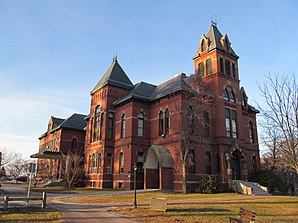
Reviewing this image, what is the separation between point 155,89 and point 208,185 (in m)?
16.7

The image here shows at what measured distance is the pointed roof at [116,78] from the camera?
39344 millimetres

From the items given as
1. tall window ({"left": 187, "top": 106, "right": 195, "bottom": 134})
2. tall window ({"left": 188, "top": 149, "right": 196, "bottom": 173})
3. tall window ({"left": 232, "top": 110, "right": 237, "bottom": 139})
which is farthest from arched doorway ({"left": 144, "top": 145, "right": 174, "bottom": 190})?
tall window ({"left": 232, "top": 110, "right": 237, "bottom": 139})

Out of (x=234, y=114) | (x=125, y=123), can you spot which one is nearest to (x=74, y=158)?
(x=125, y=123)

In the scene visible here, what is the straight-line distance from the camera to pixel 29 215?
13.1 m

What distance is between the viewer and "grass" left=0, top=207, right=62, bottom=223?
11992mm

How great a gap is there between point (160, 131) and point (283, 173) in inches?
1105

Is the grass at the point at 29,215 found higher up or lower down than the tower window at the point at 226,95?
lower down

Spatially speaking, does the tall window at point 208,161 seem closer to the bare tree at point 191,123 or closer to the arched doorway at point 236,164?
the bare tree at point 191,123

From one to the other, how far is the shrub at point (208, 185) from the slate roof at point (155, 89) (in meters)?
10.4

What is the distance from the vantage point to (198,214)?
13.9 metres

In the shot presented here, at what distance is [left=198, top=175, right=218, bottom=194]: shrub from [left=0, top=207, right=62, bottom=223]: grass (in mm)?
17464

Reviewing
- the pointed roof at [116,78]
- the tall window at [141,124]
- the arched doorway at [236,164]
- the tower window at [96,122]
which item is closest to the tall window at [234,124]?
the arched doorway at [236,164]

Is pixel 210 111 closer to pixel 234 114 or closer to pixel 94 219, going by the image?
pixel 234 114

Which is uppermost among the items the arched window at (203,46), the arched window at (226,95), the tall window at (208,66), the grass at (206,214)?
the arched window at (203,46)
